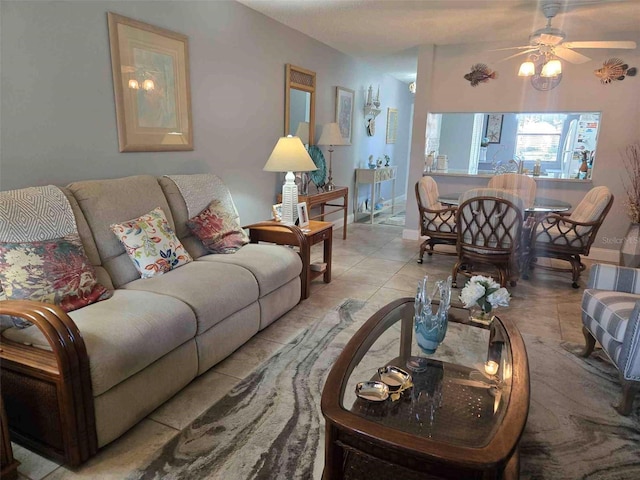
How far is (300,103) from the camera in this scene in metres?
4.92

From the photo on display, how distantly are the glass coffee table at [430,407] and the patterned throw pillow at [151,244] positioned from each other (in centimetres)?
132

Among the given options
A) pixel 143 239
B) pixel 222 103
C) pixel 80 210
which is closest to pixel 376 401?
pixel 143 239

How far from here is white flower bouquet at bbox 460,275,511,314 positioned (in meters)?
1.97

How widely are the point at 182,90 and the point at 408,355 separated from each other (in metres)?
2.59

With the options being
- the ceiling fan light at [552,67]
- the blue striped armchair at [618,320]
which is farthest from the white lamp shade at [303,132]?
the blue striped armchair at [618,320]

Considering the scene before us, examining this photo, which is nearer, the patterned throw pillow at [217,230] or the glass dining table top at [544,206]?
the patterned throw pillow at [217,230]

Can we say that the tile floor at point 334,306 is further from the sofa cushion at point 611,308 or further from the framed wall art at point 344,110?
the framed wall art at point 344,110

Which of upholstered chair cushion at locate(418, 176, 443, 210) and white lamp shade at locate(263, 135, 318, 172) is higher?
white lamp shade at locate(263, 135, 318, 172)

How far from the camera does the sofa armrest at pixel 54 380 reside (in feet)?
4.92

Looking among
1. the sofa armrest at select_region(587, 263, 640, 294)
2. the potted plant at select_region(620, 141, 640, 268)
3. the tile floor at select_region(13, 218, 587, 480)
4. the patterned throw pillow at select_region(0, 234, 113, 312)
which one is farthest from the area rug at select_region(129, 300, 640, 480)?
the potted plant at select_region(620, 141, 640, 268)

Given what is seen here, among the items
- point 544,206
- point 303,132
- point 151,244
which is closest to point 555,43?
point 544,206

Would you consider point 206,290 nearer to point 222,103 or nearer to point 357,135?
point 222,103

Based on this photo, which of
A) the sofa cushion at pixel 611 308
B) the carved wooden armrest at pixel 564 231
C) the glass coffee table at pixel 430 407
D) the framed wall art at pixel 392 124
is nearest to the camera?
the glass coffee table at pixel 430 407

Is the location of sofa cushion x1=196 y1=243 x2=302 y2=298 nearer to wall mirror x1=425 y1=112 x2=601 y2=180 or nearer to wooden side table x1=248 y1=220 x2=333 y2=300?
wooden side table x1=248 y1=220 x2=333 y2=300
